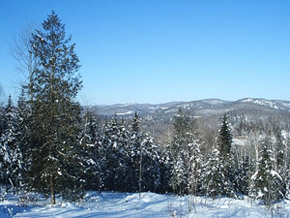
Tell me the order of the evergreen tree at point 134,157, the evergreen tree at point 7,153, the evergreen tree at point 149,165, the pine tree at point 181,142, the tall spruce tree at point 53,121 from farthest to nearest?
the pine tree at point 181,142 → the evergreen tree at point 149,165 → the evergreen tree at point 134,157 → the evergreen tree at point 7,153 → the tall spruce tree at point 53,121

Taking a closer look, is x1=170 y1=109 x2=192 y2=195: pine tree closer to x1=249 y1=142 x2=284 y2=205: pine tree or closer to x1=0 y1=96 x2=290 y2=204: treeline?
x1=0 y1=96 x2=290 y2=204: treeline

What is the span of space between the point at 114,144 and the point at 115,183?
5.39m

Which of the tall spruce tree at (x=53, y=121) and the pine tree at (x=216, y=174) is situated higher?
the tall spruce tree at (x=53, y=121)

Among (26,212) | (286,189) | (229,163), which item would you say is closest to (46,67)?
(26,212)

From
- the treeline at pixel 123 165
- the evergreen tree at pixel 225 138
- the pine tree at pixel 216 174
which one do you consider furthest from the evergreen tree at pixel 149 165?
the evergreen tree at pixel 225 138

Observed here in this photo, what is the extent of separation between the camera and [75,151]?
442 inches

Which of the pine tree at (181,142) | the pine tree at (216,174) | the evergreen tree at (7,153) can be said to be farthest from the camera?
the pine tree at (181,142)

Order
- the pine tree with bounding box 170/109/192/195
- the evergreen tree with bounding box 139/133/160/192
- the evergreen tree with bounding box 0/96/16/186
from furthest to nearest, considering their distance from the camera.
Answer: the pine tree with bounding box 170/109/192/195 < the evergreen tree with bounding box 139/133/160/192 < the evergreen tree with bounding box 0/96/16/186

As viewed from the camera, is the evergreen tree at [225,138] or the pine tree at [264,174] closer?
the pine tree at [264,174]

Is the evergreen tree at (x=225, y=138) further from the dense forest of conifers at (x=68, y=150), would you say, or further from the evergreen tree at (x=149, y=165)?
the evergreen tree at (x=149, y=165)

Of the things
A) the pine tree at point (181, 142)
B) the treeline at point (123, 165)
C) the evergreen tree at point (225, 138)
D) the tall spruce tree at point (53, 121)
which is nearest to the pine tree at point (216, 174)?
the treeline at point (123, 165)

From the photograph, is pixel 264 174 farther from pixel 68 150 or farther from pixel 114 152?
pixel 68 150

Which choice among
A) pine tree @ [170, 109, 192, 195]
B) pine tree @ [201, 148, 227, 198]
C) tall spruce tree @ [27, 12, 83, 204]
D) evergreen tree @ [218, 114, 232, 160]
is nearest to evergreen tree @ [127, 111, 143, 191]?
pine tree @ [170, 109, 192, 195]

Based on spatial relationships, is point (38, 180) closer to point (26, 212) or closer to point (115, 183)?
point (26, 212)
